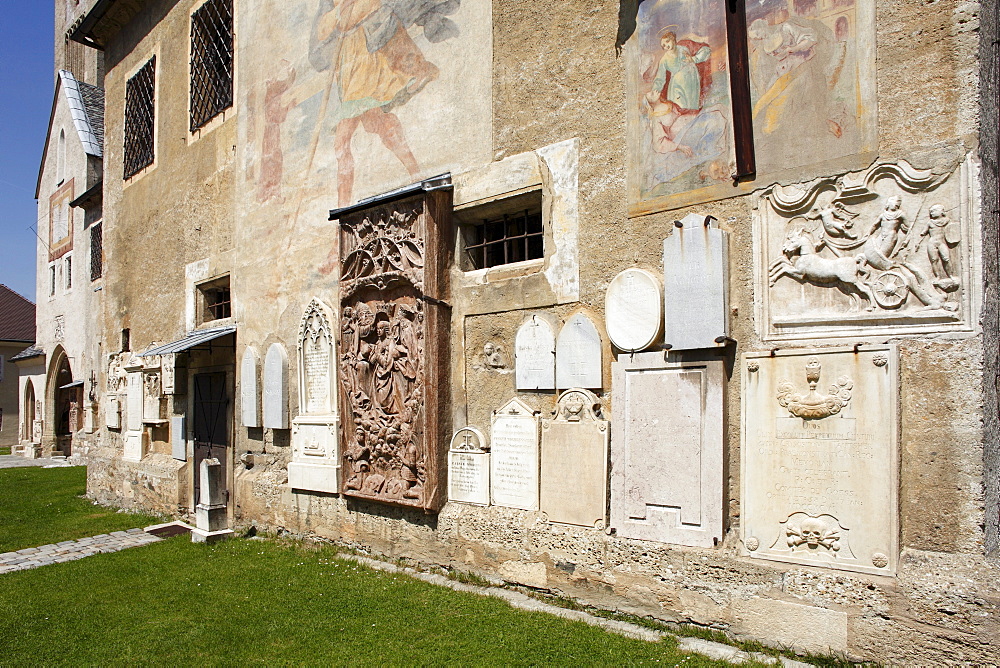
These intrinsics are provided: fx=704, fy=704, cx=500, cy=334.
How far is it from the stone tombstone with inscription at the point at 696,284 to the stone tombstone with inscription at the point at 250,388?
19.4 feet

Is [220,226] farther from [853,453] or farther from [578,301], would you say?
[853,453]

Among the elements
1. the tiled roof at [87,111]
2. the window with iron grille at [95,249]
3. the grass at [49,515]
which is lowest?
the grass at [49,515]

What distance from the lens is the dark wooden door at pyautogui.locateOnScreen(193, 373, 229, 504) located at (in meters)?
10.1

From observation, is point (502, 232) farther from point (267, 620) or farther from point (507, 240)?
point (267, 620)

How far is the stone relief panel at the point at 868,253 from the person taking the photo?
3814 millimetres

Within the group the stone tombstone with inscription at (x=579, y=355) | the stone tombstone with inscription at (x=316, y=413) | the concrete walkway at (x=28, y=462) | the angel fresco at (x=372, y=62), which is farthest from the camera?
the concrete walkway at (x=28, y=462)

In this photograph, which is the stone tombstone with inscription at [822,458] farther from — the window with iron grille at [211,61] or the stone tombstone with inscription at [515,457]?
the window with iron grille at [211,61]

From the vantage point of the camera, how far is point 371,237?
730 cm

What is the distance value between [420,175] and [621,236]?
2.56 m

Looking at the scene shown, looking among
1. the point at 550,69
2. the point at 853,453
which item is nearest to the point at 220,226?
the point at 550,69

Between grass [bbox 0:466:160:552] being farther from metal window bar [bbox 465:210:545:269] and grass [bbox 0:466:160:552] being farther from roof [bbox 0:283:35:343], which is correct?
roof [bbox 0:283:35:343]

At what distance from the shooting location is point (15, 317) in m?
28.3

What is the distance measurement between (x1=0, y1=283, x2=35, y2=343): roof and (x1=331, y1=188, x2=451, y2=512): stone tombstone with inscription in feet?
83.6

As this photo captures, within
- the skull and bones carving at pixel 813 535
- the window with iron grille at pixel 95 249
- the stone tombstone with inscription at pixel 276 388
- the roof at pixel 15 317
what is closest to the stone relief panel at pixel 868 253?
the skull and bones carving at pixel 813 535
